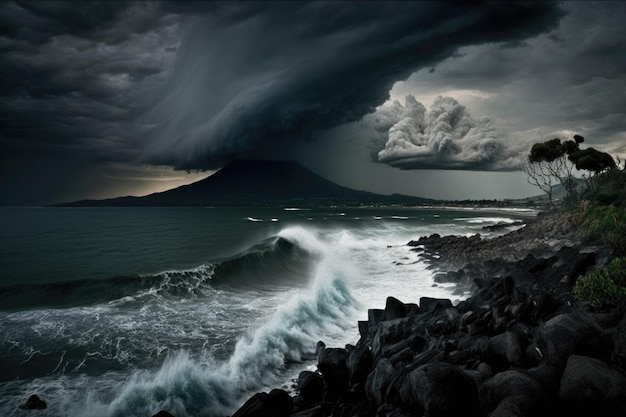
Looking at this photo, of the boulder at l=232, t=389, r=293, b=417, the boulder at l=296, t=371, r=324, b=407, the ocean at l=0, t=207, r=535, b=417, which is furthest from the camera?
the ocean at l=0, t=207, r=535, b=417

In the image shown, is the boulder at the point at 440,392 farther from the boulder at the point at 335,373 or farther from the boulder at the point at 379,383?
the boulder at the point at 335,373

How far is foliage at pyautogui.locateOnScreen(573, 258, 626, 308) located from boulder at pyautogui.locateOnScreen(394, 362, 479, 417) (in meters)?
5.79

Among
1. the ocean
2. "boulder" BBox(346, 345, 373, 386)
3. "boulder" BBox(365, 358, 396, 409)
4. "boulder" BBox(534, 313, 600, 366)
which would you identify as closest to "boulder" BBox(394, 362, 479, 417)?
"boulder" BBox(365, 358, 396, 409)

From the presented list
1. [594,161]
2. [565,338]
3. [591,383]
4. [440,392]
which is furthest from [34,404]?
[594,161]

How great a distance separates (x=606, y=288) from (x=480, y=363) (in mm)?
4875

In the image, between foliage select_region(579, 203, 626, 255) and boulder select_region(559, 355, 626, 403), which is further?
foliage select_region(579, 203, 626, 255)

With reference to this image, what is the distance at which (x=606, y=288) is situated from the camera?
1071cm

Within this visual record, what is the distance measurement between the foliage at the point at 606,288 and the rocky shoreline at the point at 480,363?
435 millimetres

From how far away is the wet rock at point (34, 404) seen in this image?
33.3 ft

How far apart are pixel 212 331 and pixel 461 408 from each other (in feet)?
37.9

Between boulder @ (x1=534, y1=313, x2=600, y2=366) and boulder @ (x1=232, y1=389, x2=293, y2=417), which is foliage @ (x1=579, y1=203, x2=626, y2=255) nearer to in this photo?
boulder @ (x1=534, y1=313, x2=600, y2=366)

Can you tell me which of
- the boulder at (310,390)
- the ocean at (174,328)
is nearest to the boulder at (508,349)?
the boulder at (310,390)

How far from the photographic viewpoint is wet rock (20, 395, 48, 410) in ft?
33.3

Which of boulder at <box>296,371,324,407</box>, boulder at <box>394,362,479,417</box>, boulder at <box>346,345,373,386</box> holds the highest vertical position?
boulder at <box>394,362,479,417</box>
